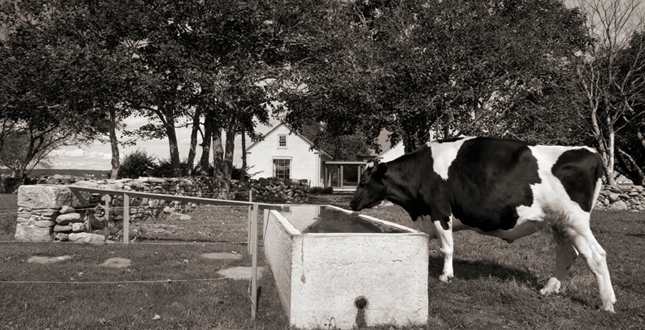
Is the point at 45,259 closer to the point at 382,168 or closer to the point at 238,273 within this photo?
the point at 238,273

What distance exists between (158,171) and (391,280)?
95.7 feet

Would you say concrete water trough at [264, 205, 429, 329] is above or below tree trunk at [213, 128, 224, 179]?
below

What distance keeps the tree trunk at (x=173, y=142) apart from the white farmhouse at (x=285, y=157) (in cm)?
2133

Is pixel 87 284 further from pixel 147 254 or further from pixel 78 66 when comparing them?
pixel 78 66

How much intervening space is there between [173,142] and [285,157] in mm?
22135

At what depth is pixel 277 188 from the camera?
3253cm

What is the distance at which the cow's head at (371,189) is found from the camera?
26.5 feet

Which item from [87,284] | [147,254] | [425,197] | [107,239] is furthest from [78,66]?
[425,197]

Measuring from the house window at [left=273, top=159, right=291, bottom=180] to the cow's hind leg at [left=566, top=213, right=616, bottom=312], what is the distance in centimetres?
4341

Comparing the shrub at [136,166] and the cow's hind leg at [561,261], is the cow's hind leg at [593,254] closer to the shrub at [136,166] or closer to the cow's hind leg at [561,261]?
the cow's hind leg at [561,261]

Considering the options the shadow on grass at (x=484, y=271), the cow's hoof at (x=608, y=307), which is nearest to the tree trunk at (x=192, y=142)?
the shadow on grass at (x=484, y=271)

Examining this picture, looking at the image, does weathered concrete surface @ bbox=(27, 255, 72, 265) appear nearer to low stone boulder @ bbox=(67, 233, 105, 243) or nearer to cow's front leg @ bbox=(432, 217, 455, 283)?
low stone boulder @ bbox=(67, 233, 105, 243)

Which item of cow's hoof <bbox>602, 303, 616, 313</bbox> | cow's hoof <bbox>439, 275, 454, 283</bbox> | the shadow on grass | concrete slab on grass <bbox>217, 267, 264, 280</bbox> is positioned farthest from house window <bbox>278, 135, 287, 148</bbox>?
cow's hoof <bbox>602, 303, 616, 313</bbox>

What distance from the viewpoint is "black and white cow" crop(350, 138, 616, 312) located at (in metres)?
6.18
